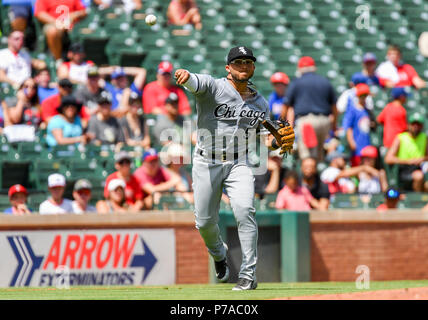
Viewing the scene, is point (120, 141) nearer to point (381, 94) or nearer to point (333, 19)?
point (381, 94)

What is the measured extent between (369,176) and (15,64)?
14.8 feet

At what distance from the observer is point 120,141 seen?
11062 mm

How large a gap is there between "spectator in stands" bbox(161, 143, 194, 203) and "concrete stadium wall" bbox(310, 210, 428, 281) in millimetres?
1497

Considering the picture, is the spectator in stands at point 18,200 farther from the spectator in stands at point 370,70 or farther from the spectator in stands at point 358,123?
the spectator in stands at point 370,70

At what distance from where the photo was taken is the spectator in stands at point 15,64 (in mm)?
11742

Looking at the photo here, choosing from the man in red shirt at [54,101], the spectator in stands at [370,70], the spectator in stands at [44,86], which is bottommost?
the man in red shirt at [54,101]

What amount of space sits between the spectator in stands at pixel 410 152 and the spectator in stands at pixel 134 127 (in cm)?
299

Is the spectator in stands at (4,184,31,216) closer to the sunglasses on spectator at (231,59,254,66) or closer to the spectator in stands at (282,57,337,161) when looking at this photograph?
the sunglasses on spectator at (231,59,254,66)

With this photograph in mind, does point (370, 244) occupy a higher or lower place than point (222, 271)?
higher

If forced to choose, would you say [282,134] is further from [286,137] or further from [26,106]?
[26,106]

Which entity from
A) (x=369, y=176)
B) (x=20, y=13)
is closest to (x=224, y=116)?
(x=369, y=176)

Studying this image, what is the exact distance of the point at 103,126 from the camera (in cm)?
1098

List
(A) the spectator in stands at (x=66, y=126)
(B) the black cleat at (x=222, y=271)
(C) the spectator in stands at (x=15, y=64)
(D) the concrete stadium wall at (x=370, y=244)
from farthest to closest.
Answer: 1. (C) the spectator in stands at (x=15, y=64)
2. (A) the spectator in stands at (x=66, y=126)
3. (D) the concrete stadium wall at (x=370, y=244)
4. (B) the black cleat at (x=222, y=271)

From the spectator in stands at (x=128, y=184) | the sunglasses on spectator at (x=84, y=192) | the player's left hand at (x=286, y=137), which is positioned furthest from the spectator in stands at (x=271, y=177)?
the player's left hand at (x=286, y=137)
